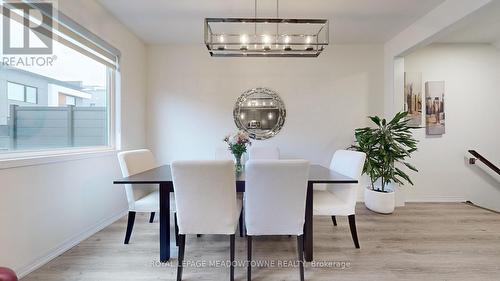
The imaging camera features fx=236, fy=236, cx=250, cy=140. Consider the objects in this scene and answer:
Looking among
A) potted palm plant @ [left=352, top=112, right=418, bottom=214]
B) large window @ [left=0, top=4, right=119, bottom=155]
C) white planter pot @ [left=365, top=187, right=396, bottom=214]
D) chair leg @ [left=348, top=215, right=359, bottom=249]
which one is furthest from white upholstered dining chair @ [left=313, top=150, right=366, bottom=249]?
large window @ [left=0, top=4, right=119, bottom=155]

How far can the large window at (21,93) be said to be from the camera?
1.81 m

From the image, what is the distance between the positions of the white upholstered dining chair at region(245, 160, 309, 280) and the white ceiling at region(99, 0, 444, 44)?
193cm

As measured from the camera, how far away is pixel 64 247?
218cm

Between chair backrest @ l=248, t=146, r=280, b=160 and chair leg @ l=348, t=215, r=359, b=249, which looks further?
chair backrest @ l=248, t=146, r=280, b=160

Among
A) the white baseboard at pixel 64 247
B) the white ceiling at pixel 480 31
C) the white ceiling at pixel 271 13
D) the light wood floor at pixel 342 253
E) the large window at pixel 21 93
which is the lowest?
the light wood floor at pixel 342 253

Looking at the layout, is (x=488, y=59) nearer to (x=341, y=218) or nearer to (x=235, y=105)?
(x=341, y=218)

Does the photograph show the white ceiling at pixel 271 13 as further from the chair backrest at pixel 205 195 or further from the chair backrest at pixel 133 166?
the chair backrest at pixel 205 195

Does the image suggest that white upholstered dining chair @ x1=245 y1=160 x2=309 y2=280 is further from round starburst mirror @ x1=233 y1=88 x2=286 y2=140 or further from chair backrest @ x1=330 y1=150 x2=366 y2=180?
round starburst mirror @ x1=233 y1=88 x2=286 y2=140

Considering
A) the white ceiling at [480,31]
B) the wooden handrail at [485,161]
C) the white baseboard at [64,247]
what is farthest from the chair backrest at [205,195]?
the wooden handrail at [485,161]

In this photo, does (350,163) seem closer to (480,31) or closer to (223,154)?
(223,154)

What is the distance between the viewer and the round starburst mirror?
12.5 feet

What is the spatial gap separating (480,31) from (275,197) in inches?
159

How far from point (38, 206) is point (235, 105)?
2.66 m

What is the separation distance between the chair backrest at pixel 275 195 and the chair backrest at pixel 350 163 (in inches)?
29.0
